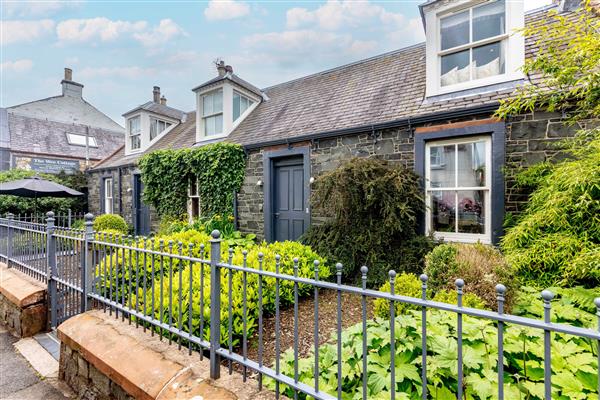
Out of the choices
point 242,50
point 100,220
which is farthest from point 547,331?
point 242,50

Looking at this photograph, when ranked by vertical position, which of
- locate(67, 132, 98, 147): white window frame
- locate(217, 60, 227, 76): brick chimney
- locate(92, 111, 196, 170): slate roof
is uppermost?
locate(217, 60, 227, 76): brick chimney

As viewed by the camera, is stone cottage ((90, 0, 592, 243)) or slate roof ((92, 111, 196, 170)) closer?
stone cottage ((90, 0, 592, 243))

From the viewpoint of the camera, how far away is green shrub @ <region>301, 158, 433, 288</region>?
5223 mm

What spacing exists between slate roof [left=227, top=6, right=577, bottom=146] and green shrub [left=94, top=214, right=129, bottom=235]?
5472 mm

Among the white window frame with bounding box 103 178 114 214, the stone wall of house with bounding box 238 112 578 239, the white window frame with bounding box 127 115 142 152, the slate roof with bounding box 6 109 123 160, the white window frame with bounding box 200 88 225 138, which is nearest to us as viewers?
the stone wall of house with bounding box 238 112 578 239

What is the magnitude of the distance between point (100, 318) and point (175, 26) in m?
15.9

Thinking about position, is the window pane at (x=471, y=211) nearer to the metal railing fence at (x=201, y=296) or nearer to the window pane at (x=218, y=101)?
the metal railing fence at (x=201, y=296)

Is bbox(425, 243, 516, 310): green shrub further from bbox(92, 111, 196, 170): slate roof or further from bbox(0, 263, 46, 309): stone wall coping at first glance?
bbox(92, 111, 196, 170): slate roof

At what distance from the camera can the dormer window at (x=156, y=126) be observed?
12.6 m

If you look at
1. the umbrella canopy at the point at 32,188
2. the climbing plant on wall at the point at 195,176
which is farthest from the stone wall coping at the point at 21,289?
the climbing plant on wall at the point at 195,176

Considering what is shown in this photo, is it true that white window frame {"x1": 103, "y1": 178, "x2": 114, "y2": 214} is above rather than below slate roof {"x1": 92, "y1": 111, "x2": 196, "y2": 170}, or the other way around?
below

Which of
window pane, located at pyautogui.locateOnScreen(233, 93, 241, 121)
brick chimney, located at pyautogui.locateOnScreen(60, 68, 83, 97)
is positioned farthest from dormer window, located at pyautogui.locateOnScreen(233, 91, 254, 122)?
brick chimney, located at pyautogui.locateOnScreen(60, 68, 83, 97)

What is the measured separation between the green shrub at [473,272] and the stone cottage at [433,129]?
1810mm

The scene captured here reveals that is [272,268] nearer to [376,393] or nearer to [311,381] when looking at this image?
[311,381]
